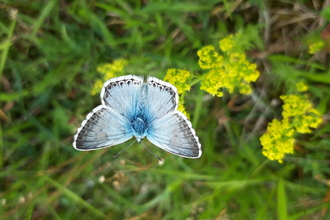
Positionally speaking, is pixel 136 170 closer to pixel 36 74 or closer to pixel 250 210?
pixel 250 210

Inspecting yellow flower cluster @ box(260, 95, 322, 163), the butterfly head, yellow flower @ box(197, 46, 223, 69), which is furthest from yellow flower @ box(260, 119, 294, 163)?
the butterfly head

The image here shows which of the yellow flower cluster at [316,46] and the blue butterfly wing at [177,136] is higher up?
the yellow flower cluster at [316,46]

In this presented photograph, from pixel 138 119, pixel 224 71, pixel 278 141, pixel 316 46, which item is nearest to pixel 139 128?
pixel 138 119

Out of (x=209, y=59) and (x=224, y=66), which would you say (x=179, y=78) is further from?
(x=224, y=66)

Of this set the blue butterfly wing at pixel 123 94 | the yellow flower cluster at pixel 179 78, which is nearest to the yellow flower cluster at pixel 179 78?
the yellow flower cluster at pixel 179 78

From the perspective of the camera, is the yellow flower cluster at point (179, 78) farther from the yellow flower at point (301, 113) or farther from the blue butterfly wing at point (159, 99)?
the yellow flower at point (301, 113)

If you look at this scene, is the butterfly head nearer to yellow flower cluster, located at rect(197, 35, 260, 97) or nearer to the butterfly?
the butterfly
